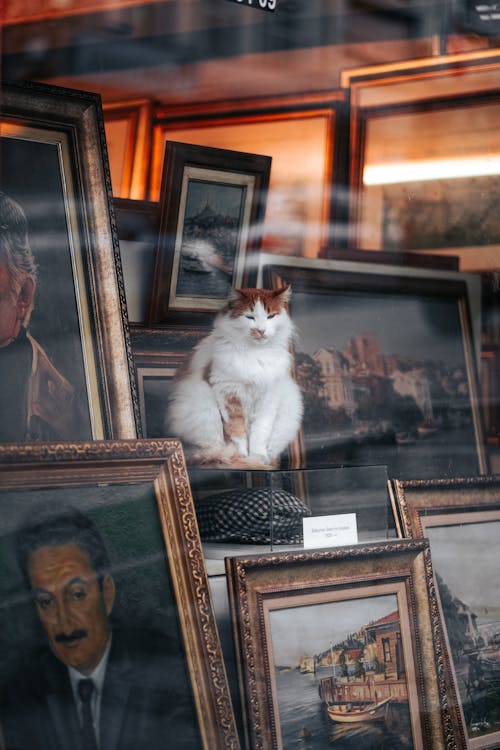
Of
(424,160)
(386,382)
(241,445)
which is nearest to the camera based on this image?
(241,445)

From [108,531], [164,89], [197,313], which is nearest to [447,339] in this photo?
[197,313]

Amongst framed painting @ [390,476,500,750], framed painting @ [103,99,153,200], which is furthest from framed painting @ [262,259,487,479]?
framed painting @ [103,99,153,200]

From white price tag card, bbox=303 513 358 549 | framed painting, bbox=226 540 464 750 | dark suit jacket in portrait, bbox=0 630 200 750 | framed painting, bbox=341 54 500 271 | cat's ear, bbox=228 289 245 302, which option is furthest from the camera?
framed painting, bbox=341 54 500 271

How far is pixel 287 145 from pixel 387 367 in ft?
1.32

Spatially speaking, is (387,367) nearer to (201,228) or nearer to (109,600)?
(201,228)

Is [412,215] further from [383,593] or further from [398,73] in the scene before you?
[383,593]

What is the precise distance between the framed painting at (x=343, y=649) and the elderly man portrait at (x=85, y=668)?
0.32ft

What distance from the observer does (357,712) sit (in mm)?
1095

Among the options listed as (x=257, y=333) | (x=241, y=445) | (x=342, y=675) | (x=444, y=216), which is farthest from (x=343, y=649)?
(x=444, y=216)

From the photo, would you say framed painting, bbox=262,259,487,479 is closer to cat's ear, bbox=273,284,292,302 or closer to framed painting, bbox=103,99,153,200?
cat's ear, bbox=273,284,292,302

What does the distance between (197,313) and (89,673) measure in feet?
1.76

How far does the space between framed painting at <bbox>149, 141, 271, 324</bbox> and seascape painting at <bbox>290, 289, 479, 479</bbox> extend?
0.14 m

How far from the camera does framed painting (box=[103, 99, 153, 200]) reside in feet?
3.99

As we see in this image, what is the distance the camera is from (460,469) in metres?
1.53
